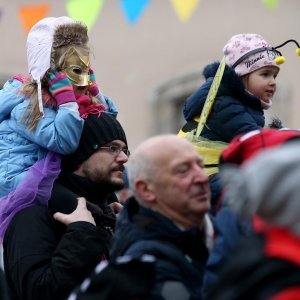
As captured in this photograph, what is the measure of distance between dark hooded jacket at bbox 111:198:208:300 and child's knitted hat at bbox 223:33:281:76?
134 centimetres

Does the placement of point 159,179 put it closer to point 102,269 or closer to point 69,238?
point 102,269

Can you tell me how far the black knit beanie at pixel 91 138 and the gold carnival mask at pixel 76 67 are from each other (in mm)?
176

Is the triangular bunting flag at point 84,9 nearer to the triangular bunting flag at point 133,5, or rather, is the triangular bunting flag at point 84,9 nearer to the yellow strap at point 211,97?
the triangular bunting flag at point 133,5

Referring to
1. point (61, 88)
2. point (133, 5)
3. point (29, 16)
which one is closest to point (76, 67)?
point (61, 88)

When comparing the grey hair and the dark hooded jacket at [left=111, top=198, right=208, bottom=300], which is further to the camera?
the grey hair

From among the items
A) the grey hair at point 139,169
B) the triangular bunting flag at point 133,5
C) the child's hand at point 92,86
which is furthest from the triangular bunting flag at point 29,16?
the grey hair at point 139,169

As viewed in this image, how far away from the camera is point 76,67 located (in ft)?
17.1

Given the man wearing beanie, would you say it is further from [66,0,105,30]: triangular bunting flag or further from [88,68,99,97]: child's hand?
[66,0,105,30]: triangular bunting flag

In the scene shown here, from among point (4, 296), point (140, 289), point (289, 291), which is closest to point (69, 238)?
point (4, 296)

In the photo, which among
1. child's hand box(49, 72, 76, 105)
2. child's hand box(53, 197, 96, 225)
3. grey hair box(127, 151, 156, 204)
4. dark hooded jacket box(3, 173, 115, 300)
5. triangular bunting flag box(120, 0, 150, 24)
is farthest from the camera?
triangular bunting flag box(120, 0, 150, 24)

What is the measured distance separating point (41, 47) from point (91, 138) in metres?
0.47

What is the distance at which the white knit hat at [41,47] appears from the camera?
5.21m

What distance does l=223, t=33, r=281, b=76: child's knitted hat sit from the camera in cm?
522

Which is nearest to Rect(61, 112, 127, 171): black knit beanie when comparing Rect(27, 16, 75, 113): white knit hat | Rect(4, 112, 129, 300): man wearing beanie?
Rect(4, 112, 129, 300): man wearing beanie
